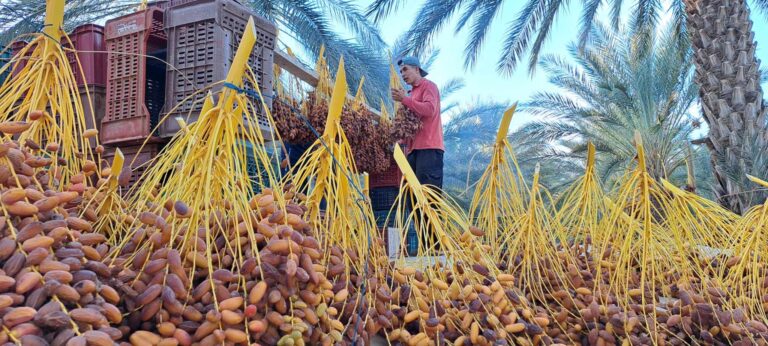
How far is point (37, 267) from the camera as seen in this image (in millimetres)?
729

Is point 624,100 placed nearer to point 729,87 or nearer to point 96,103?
point 729,87

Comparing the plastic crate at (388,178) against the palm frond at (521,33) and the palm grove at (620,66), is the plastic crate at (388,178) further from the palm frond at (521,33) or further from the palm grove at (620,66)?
the palm frond at (521,33)

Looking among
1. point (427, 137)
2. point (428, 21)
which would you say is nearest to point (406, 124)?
point (427, 137)

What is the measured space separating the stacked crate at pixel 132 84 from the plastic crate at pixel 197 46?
7 centimetres

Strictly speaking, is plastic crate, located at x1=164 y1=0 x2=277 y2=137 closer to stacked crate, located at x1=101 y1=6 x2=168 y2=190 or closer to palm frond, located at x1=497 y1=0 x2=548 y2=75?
stacked crate, located at x1=101 y1=6 x2=168 y2=190

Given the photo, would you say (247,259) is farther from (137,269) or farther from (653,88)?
(653,88)

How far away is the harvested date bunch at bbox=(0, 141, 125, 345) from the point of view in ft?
2.13

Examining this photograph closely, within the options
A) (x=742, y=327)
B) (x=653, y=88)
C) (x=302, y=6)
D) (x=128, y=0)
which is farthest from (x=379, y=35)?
(x=742, y=327)

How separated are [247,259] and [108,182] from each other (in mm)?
372

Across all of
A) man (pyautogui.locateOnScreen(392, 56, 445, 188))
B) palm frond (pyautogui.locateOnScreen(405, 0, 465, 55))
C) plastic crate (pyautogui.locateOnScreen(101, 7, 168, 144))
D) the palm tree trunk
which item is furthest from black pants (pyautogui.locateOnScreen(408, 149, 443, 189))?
palm frond (pyautogui.locateOnScreen(405, 0, 465, 55))

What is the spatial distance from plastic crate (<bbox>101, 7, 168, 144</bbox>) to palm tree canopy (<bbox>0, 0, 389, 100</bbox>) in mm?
5329

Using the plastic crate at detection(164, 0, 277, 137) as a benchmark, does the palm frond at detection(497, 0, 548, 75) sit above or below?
above

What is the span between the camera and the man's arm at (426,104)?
3.46 meters

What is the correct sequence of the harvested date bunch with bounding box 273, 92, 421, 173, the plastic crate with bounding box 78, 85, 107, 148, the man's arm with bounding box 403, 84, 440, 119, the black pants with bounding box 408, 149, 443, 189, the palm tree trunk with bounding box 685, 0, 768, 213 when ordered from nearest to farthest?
the plastic crate with bounding box 78, 85, 107, 148, the harvested date bunch with bounding box 273, 92, 421, 173, the man's arm with bounding box 403, 84, 440, 119, the black pants with bounding box 408, 149, 443, 189, the palm tree trunk with bounding box 685, 0, 768, 213
